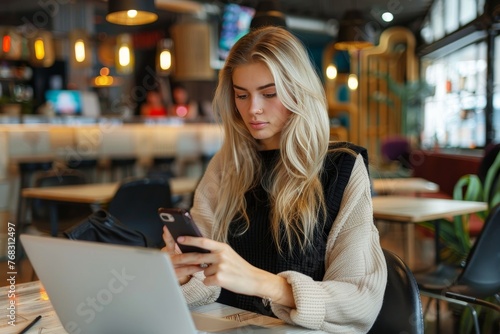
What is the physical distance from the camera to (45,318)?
1.34m

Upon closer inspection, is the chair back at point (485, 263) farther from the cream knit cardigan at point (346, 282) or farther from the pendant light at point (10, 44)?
the pendant light at point (10, 44)

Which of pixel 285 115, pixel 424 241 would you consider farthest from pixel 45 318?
pixel 424 241

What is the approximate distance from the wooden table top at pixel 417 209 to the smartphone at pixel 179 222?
→ 2.36 metres

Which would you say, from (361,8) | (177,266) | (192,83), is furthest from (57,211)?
(361,8)

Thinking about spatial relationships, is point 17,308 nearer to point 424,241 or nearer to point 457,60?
point 424,241

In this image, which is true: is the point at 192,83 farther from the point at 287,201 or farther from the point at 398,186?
the point at 287,201

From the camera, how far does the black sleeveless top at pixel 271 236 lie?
1.57m

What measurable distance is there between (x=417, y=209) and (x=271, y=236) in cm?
213

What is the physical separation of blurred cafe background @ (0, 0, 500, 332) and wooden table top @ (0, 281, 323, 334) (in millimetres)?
2284

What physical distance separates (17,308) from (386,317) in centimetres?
89

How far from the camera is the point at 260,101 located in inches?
62.9

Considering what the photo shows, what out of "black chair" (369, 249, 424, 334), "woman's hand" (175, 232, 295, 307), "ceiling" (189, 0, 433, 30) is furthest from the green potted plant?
"ceiling" (189, 0, 433, 30)

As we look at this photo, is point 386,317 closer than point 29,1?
Yes

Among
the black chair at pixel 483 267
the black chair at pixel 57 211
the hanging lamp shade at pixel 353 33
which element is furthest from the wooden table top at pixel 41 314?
the hanging lamp shade at pixel 353 33
